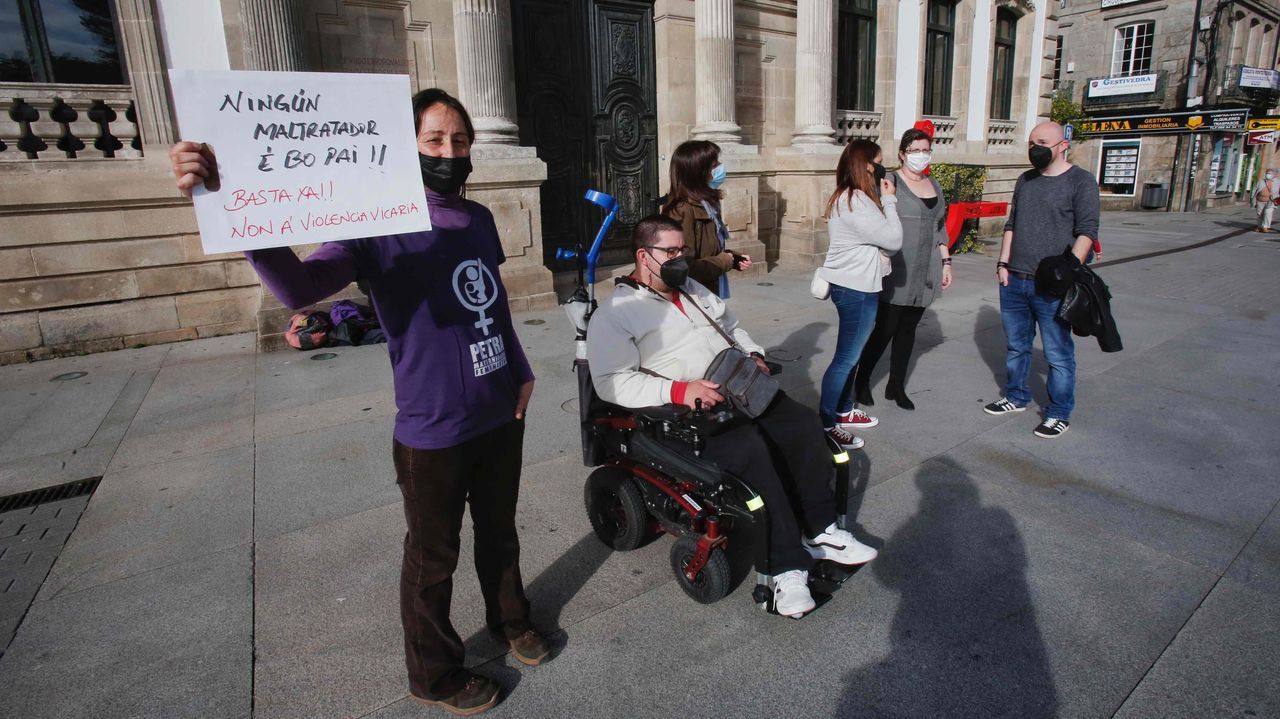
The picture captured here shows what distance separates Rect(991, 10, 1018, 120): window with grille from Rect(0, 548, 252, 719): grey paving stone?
16463 millimetres

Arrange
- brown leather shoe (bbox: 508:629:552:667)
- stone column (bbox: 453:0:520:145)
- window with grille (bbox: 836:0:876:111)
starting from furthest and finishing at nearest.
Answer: window with grille (bbox: 836:0:876:111)
stone column (bbox: 453:0:520:145)
brown leather shoe (bbox: 508:629:552:667)

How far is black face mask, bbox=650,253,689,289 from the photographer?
9.56ft

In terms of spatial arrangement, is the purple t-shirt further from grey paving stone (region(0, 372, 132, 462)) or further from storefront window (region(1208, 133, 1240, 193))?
storefront window (region(1208, 133, 1240, 193))

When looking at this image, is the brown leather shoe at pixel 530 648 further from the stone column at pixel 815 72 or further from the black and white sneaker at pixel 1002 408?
the stone column at pixel 815 72

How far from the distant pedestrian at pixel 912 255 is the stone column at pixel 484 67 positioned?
16.6 feet

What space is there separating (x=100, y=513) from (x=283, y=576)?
142 centimetres

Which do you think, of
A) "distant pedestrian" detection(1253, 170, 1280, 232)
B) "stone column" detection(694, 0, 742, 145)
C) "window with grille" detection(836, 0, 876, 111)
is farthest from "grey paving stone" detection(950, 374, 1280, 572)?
"distant pedestrian" detection(1253, 170, 1280, 232)

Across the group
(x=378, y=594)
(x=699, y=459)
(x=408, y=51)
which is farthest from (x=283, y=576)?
(x=408, y=51)

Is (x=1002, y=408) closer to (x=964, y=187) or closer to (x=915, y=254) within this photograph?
(x=915, y=254)

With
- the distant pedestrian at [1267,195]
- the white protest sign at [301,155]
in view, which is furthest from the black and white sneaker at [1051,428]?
the distant pedestrian at [1267,195]

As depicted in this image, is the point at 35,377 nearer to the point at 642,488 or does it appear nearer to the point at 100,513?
the point at 100,513

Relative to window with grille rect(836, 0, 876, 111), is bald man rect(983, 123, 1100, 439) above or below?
below

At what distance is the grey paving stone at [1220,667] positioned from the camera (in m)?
2.21

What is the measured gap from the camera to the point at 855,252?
4.22 m
